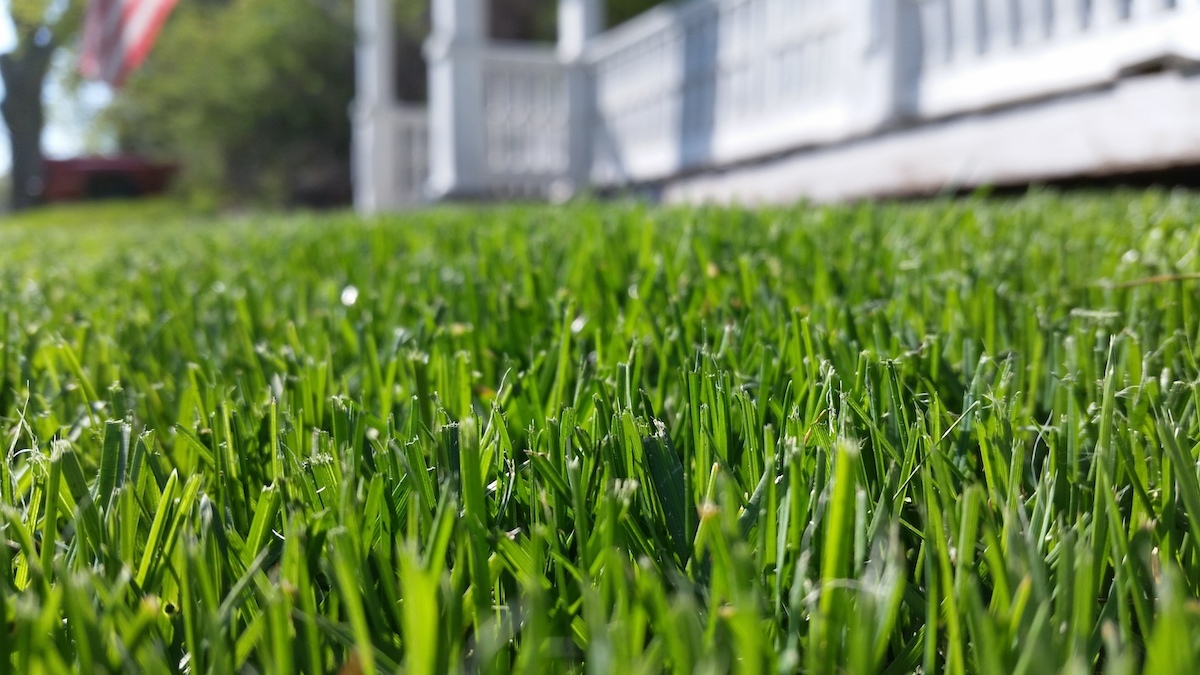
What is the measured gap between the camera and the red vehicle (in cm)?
2244

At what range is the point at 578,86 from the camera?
814 centimetres

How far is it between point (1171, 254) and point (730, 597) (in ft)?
4.72

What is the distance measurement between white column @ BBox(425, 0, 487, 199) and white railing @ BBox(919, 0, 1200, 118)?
4123 millimetres

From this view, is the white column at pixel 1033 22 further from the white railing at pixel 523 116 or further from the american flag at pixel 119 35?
the american flag at pixel 119 35

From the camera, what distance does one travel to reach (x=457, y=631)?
527 millimetres

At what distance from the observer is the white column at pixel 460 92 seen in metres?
7.85

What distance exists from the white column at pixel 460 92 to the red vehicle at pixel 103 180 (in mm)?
16912

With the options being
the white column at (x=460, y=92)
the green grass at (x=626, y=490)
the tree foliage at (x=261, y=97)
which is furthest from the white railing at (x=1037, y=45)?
→ the tree foliage at (x=261, y=97)

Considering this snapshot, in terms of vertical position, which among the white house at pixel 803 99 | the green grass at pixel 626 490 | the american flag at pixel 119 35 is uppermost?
the american flag at pixel 119 35

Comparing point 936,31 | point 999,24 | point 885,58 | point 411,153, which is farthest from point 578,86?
point 999,24

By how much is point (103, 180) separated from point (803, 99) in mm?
21318

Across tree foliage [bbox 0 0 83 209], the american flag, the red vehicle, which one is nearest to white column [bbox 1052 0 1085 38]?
the american flag

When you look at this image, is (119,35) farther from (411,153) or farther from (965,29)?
(965,29)

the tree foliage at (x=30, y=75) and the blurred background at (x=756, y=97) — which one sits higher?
the tree foliage at (x=30, y=75)
